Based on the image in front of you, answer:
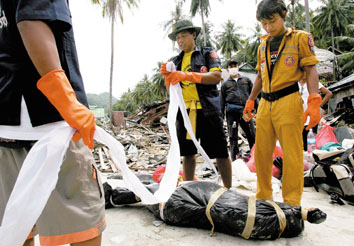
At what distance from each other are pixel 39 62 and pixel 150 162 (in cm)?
629

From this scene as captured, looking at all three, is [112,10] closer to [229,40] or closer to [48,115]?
[48,115]

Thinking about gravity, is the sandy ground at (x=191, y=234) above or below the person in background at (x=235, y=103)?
below

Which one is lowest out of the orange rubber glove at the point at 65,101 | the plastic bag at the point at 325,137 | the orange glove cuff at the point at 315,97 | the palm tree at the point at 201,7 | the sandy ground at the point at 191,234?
the plastic bag at the point at 325,137

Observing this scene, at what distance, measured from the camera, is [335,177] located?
9.70 feet

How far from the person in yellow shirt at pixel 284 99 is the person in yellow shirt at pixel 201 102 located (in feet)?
1.47

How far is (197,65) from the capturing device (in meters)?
2.91

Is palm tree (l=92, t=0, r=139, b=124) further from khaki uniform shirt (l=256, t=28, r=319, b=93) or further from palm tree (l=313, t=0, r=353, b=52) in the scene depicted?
palm tree (l=313, t=0, r=353, b=52)

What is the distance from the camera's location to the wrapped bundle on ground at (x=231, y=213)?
1940 mm

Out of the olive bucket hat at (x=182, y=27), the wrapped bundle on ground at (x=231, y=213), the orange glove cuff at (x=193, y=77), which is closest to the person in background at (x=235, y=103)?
the olive bucket hat at (x=182, y=27)

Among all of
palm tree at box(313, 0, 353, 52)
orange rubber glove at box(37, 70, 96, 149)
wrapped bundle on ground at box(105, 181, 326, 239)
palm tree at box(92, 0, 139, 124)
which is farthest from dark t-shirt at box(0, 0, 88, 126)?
palm tree at box(313, 0, 353, 52)

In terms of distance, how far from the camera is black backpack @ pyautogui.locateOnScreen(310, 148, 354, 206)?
2756 millimetres

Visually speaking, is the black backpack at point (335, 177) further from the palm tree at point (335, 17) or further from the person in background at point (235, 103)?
the palm tree at point (335, 17)

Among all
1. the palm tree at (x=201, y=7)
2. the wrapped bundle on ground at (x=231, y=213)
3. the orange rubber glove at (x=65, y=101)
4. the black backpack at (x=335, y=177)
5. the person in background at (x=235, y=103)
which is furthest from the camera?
the palm tree at (x=201, y=7)

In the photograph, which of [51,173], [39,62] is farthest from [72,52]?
[51,173]
